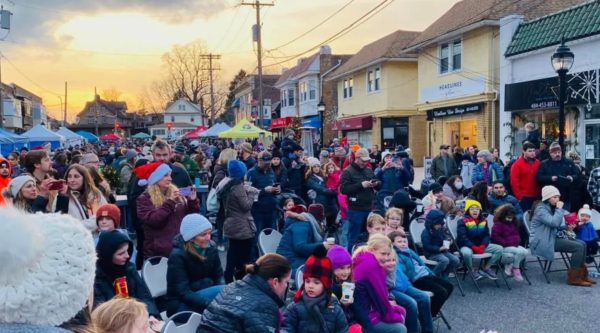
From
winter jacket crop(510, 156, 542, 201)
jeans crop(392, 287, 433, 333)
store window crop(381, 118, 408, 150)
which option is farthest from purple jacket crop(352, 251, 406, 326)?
store window crop(381, 118, 408, 150)

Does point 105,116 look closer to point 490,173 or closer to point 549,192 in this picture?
point 490,173

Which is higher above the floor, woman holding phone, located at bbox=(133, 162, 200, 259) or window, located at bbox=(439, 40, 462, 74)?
window, located at bbox=(439, 40, 462, 74)

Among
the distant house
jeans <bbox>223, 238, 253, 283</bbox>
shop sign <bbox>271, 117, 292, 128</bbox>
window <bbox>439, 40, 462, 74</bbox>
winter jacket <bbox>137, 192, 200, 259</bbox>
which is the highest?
the distant house

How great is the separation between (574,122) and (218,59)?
44.2m

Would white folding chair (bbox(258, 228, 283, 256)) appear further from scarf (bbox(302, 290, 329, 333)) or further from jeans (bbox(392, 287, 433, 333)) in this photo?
scarf (bbox(302, 290, 329, 333))

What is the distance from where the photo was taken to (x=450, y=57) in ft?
73.3

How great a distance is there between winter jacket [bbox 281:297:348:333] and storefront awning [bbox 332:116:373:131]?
87.6 feet

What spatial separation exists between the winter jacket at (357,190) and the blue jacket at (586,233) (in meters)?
3.27

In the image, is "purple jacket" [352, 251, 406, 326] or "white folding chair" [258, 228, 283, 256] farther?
"white folding chair" [258, 228, 283, 256]

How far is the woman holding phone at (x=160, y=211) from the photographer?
5570 mm

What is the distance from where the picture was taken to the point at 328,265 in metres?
4.09

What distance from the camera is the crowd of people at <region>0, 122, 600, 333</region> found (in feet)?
4.80

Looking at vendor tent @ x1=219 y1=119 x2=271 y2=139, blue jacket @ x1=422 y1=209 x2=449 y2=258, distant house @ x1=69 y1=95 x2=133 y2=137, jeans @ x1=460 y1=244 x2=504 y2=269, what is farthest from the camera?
distant house @ x1=69 y1=95 x2=133 y2=137

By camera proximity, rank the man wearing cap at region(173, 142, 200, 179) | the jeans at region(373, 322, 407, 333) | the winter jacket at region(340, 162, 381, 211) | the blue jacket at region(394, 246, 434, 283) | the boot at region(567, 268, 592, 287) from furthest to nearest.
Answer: the man wearing cap at region(173, 142, 200, 179)
the winter jacket at region(340, 162, 381, 211)
the boot at region(567, 268, 592, 287)
the blue jacket at region(394, 246, 434, 283)
the jeans at region(373, 322, 407, 333)
